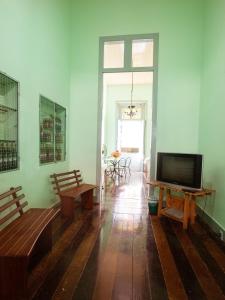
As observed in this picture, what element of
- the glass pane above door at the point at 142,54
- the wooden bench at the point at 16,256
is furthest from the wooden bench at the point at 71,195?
the glass pane above door at the point at 142,54

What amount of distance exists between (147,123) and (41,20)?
6768mm

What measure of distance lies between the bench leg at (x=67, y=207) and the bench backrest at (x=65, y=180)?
0.66 ft

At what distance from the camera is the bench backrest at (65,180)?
138 inches

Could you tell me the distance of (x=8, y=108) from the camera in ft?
7.80

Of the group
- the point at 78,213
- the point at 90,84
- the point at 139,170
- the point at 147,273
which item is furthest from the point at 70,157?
the point at 139,170

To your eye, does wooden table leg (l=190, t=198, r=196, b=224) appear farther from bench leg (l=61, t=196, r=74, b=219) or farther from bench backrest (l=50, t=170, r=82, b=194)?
bench backrest (l=50, t=170, r=82, b=194)

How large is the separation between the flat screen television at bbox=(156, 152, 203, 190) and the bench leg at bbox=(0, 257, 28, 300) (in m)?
2.57

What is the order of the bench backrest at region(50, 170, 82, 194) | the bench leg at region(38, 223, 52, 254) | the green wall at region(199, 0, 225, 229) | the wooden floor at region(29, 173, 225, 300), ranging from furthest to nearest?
the bench backrest at region(50, 170, 82, 194) → the green wall at region(199, 0, 225, 229) → the bench leg at region(38, 223, 52, 254) → the wooden floor at region(29, 173, 225, 300)

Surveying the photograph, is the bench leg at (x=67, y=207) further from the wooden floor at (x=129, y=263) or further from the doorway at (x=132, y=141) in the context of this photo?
the doorway at (x=132, y=141)

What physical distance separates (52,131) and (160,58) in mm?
2653

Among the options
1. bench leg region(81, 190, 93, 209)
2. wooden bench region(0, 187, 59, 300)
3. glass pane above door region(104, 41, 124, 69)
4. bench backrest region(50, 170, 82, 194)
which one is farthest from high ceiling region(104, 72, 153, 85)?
wooden bench region(0, 187, 59, 300)

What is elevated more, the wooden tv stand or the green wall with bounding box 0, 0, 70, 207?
the green wall with bounding box 0, 0, 70, 207

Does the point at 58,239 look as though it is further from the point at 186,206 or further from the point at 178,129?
the point at 178,129

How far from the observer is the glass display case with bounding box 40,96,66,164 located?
3.24 meters
